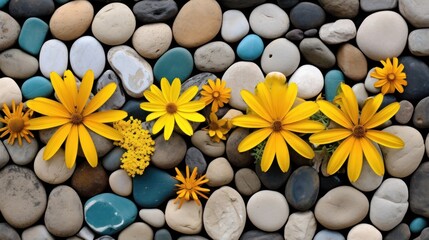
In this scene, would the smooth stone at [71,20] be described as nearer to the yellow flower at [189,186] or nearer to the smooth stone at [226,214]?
the yellow flower at [189,186]

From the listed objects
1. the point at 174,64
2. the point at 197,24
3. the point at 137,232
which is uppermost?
the point at 197,24

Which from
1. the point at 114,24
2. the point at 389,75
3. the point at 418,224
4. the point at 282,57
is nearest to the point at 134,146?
the point at 114,24

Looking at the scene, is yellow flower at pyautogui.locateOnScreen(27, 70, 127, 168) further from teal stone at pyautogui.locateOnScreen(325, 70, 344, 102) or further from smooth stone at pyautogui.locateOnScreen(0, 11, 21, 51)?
teal stone at pyautogui.locateOnScreen(325, 70, 344, 102)

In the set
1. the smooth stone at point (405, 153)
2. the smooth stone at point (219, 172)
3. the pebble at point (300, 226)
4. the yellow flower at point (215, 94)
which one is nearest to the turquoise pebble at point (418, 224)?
the smooth stone at point (405, 153)

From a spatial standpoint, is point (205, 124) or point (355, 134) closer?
point (355, 134)

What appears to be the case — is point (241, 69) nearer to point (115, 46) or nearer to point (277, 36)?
point (277, 36)

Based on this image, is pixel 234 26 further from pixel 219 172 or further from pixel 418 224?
pixel 418 224
